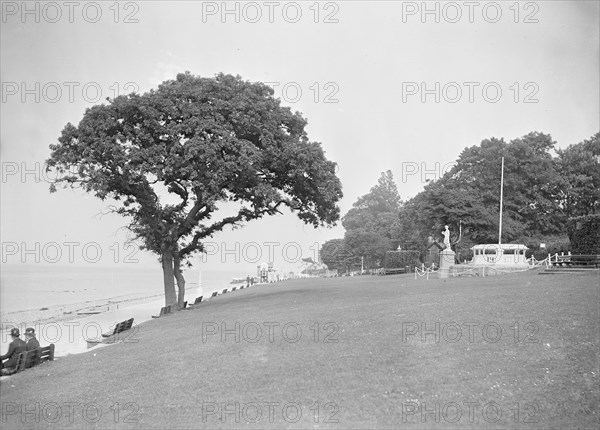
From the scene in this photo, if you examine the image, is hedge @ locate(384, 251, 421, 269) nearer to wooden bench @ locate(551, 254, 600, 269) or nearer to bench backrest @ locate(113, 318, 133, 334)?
wooden bench @ locate(551, 254, 600, 269)

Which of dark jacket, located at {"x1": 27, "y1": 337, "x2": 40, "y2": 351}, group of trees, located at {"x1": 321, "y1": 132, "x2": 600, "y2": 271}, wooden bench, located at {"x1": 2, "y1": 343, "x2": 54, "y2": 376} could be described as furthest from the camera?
group of trees, located at {"x1": 321, "y1": 132, "x2": 600, "y2": 271}

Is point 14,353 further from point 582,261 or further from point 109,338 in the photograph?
point 582,261

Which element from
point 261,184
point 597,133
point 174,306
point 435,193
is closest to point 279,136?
point 261,184

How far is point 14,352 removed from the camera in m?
15.1

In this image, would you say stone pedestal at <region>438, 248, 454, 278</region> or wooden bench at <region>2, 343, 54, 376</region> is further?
stone pedestal at <region>438, 248, 454, 278</region>

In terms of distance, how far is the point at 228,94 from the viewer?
27969 millimetres

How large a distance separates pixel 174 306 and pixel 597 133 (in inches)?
2018

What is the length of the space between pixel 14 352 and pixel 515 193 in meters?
55.2

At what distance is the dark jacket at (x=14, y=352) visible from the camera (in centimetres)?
1485

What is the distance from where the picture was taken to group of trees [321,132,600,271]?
56.6 metres

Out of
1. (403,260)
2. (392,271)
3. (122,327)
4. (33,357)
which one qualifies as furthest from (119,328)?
(403,260)

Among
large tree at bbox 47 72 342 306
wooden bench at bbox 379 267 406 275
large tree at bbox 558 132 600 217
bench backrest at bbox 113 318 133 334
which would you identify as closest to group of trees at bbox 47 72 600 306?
large tree at bbox 47 72 342 306

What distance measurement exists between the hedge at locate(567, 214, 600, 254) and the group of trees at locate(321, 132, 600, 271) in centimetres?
2261

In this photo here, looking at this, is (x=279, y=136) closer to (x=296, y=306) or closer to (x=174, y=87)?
(x=174, y=87)
